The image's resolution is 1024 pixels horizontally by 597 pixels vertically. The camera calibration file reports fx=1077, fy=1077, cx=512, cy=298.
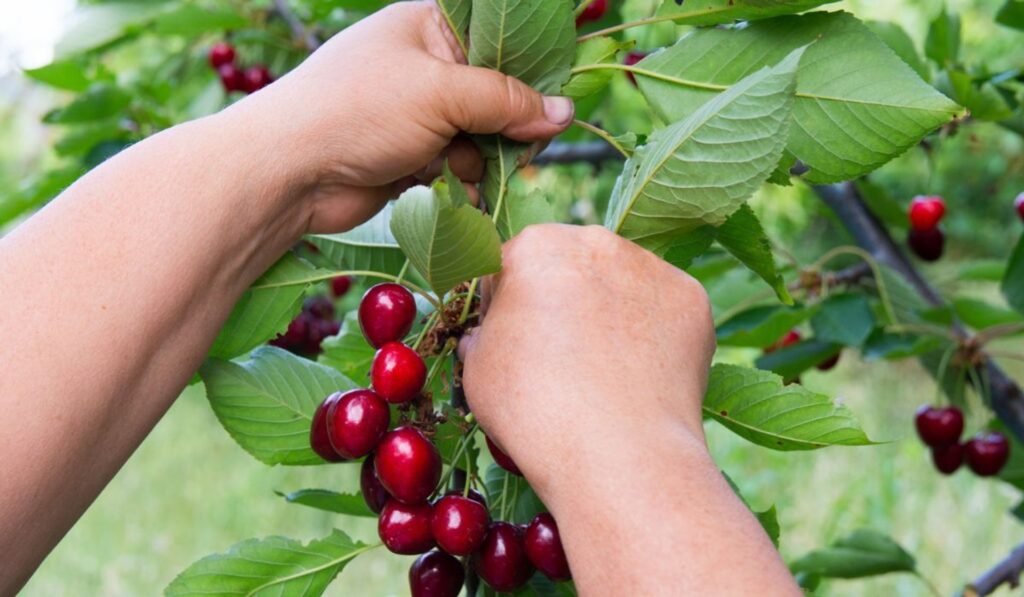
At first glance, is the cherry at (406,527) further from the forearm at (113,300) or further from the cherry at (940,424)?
the cherry at (940,424)

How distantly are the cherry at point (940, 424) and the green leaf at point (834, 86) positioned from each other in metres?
1.08

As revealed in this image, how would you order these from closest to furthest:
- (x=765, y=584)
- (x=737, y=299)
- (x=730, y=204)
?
(x=765, y=584) → (x=730, y=204) → (x=737, y=299)

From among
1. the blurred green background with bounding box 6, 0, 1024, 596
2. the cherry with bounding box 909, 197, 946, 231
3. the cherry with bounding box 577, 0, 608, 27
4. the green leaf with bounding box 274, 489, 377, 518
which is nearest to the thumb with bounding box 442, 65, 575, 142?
the green leaf with bounding box 274, 489, 377, 518

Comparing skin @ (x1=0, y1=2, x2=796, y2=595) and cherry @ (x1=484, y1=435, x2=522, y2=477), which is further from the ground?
skin @ (x1=0, y1=2, x2=796, y2=595)

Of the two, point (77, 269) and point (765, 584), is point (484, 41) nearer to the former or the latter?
point (77, 269)

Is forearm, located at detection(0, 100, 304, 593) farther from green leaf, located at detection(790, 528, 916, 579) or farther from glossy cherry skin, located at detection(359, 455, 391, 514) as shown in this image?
green leaf, located at detection(790, 528, 916, 579)

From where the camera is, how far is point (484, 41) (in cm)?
94

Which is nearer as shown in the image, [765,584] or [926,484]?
[765,584]

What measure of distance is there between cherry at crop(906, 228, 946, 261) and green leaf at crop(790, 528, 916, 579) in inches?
21.1

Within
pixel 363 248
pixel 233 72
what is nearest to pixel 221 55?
pixel 233 72

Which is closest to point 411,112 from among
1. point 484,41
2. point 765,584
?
point 484,41

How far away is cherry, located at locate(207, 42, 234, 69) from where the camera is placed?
2178 mm

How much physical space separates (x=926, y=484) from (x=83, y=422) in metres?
3.67

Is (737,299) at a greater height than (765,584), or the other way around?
(765,584)
